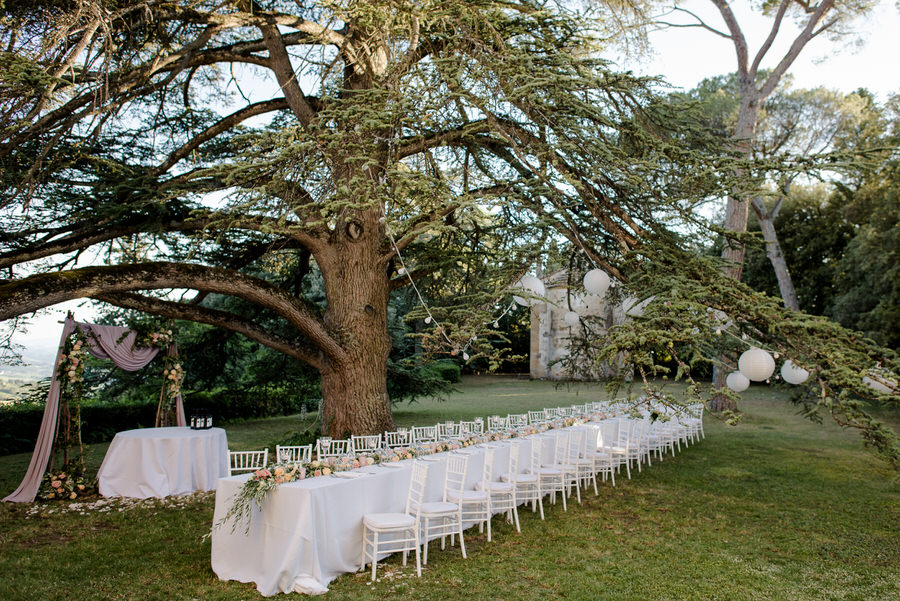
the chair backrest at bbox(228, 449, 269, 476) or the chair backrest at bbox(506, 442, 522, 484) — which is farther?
the chair backrest at bbox(506, 442, 522, 484)

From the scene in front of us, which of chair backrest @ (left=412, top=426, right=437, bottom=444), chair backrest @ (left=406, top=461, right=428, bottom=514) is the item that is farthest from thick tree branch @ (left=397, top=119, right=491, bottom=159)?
chair backrest @ (left=406, top=461, right=428, bottom=514)

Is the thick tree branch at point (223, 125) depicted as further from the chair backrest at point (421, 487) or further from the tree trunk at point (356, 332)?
the chair backrest at point (421, 487)

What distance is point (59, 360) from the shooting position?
8102mm

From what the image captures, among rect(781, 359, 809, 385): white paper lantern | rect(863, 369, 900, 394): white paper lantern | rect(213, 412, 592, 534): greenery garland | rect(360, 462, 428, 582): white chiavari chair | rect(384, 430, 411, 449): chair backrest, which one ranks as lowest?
rect(360, 462, 428, 582): white chiavari chair

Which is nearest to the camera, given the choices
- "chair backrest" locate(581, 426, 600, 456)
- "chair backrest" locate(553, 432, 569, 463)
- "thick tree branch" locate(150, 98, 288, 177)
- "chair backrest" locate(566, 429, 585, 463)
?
"chair backrest" locate(553, 432, 569, 463)

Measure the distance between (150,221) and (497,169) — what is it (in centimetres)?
542

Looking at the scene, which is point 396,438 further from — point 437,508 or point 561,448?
point 437,508

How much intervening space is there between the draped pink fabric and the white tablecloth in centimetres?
72

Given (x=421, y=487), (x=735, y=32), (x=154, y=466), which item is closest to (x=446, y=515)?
(x=421, y=487)

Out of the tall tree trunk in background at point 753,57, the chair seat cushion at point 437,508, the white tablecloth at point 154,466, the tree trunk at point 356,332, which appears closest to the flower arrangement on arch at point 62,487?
the white tablecloth at point 154,466

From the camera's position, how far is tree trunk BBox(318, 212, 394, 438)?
9016mm

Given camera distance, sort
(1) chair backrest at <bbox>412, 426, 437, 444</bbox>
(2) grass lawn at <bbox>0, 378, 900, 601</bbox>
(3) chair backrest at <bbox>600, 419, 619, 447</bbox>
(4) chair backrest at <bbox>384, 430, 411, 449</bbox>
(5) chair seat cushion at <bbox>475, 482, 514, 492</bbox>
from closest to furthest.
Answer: (2) grass lawn at <bbox>0, 378, 900, 601</bbox> < (5) chair seat cushion at <bbox>475, 482, 514, 492</bbox> < (4) chair backrest at <bbox>384, 430, 411, 449</bbox> < (1) chair backrest at <bbox>412, 426, 437, 444</bbox> < (3) chair backrest at <bbox>600, 419, 619, 447</bbox>

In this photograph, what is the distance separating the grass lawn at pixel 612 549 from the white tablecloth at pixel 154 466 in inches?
17.7

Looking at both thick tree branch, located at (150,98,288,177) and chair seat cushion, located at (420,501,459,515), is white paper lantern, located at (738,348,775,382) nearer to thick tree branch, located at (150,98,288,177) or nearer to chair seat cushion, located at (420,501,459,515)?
chair seat cushion, located at (420,501,459,515)
